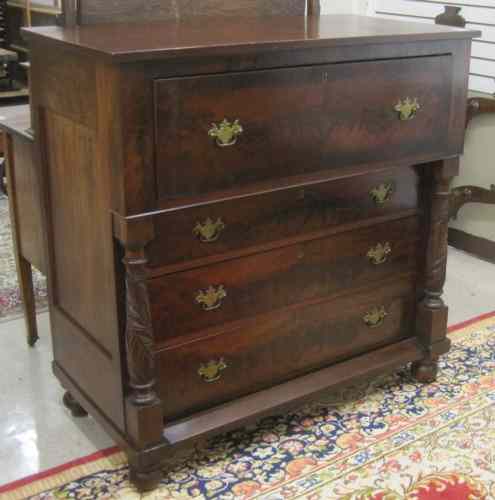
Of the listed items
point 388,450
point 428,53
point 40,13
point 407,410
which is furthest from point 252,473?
point 40,13

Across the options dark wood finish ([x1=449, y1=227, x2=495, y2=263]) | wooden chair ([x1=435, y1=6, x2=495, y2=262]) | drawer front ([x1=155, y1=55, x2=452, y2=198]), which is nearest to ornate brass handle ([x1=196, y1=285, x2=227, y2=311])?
drawer front ([x1=155, y1=55, x2=452, y2=198])

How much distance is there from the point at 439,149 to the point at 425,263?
0.36 metres

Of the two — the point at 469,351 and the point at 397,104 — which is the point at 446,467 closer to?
the point at 469,351

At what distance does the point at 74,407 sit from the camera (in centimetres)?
228

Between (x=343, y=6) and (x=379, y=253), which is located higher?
(x=343, y=6)

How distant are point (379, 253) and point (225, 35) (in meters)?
0.80

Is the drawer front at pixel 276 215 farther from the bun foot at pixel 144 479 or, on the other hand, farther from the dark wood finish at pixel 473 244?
the dark wood finish at pixel 473 244

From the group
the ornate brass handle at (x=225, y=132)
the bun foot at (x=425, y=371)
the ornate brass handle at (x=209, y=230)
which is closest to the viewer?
the ornate brass handle at (x=225, y=132)

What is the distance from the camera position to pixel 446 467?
2.05m

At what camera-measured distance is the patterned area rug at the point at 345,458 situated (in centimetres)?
195

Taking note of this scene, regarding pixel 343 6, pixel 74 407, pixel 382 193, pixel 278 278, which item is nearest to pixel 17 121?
pixel 74 407

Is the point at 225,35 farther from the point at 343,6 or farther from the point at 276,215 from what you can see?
the point at 343,6

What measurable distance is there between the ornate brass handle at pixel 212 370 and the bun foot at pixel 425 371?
0.75 m

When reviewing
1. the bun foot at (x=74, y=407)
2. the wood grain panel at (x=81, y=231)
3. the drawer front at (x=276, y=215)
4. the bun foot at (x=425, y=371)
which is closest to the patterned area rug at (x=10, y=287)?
the bun foot at (x=74, y=407)
